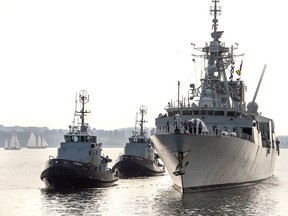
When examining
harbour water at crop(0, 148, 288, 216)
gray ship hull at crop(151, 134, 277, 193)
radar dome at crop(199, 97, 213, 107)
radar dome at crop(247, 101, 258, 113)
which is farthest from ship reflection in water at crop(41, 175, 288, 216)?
radar dome at crop(247, 101, 258, 113)

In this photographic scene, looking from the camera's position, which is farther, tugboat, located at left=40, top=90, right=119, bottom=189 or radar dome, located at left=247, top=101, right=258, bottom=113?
radar dome, located at left=247, top=101, right=258, bottom=113

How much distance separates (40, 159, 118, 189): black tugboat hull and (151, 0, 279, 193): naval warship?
6975 millimetres

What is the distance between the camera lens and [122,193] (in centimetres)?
4900

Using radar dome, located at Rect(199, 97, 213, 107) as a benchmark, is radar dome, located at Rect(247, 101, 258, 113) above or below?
above

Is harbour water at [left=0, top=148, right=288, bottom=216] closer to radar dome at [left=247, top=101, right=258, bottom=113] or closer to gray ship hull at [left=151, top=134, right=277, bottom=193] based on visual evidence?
gray ship hull at [left=151, top=134, right=277, bottom=193]

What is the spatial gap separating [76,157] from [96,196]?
A: 7.24 meters

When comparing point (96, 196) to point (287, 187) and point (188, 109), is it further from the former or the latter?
point (287, 187)

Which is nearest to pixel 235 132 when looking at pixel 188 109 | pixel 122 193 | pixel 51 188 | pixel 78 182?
pixel 188 109

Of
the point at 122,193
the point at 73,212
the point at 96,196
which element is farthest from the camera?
the point at 122,193

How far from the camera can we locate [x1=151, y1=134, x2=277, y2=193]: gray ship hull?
41250 millimetres

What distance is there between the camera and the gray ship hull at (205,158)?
41250 millimetres

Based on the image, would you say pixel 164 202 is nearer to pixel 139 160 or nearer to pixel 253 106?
pixel 139 160

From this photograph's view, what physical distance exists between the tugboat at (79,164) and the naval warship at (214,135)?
645 centimetres

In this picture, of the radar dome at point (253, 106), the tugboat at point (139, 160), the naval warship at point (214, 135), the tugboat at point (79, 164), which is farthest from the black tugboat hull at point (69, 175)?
the radar dome at point (253, 106)
